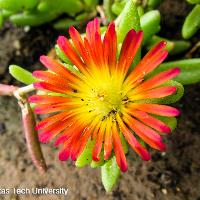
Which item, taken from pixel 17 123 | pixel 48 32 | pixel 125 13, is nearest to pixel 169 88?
pixel 125 13

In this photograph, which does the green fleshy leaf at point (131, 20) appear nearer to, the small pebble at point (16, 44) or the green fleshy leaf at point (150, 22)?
the green fleshy leaf at point (150, 22)

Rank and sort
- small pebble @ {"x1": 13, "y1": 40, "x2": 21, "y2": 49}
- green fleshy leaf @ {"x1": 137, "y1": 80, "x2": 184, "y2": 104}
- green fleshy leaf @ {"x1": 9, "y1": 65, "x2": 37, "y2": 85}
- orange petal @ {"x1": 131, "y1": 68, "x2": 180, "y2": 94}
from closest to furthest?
orange petal @ {"x1": 131, "y1": 68, "x2": 180, "y2": 94}
green fleshy leaf @ {"x1": 137, "y1": 80, "x2": 184, "y2": 104}
green fleshy leaf @ {"x1": 9, "y1": 65, "x2": 37, "y2": 85}
small pebble @ {"x1": 13, "y1": 40, "x2": 21, "y2": 49}

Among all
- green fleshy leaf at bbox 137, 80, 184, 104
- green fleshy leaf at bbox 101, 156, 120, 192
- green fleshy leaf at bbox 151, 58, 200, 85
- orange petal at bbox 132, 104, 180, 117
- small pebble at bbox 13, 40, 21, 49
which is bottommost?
green fleshy leaf at bbox 101, 156, 120, 192

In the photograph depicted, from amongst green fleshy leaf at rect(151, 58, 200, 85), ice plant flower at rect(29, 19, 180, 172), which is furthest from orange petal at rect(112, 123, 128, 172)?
green fleshy leaf at rect(151, 58, 200, 85)

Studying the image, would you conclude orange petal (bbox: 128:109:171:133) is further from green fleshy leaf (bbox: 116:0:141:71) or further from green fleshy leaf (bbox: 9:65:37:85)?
green fleshy leaf (bbox: 9:65:37:85)

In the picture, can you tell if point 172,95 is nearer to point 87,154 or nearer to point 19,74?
point 87,154

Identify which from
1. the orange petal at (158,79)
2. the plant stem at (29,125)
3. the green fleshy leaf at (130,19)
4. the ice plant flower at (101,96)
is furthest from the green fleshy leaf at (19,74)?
the orange petal at (158,79)

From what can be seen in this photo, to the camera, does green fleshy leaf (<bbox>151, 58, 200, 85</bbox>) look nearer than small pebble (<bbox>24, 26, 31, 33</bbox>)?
Yes
